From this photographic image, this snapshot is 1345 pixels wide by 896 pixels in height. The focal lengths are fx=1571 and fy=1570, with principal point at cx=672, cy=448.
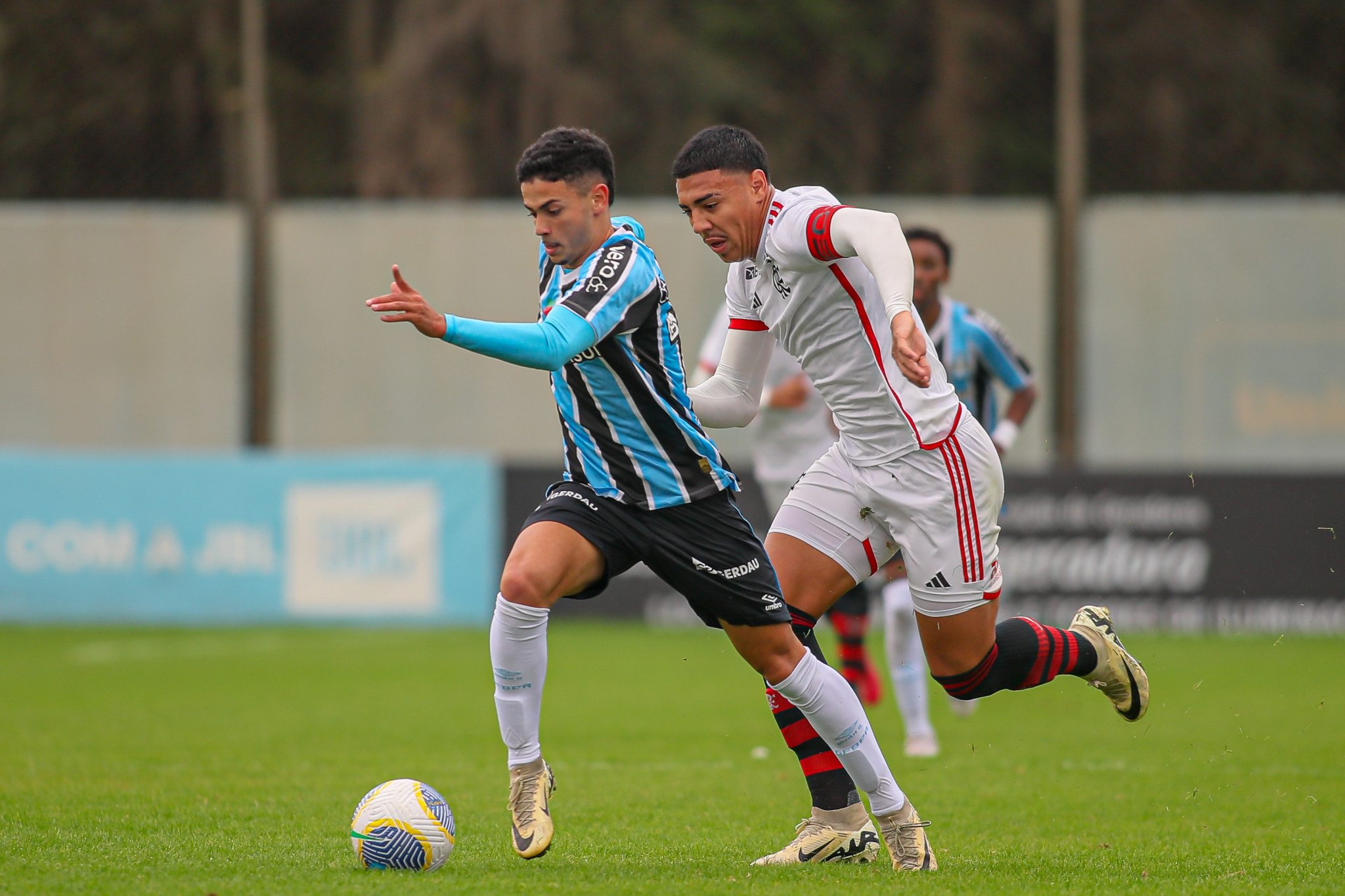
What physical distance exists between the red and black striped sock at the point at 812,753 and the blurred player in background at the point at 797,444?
3232mm

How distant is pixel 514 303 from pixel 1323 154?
11.0m

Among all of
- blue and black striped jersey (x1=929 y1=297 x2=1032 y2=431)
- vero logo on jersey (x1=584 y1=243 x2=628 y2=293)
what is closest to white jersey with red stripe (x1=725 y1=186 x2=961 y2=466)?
vero logo on jersey (x1=584 y1=243 x2=628 y2=293)

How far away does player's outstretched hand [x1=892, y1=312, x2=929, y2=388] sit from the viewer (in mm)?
4352

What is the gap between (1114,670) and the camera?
543 centimetres

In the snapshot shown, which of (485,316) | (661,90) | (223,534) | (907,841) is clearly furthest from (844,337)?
(661,90)

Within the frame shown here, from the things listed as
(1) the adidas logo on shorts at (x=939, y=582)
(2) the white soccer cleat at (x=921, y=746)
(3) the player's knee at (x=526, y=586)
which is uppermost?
(3) the player's knee at (x=526, y=586)

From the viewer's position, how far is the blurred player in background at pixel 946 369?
7.64 m

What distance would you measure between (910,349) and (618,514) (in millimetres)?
1060

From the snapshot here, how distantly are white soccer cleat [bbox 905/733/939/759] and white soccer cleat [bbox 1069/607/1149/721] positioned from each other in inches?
81.5

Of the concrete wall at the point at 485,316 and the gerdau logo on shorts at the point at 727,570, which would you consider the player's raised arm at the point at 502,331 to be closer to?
the gerdau logo on shorts at the point at 727,570

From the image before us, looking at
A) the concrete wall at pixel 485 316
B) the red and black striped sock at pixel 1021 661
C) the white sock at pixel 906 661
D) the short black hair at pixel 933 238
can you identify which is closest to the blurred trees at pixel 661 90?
the concrete wall at pixel 485 316

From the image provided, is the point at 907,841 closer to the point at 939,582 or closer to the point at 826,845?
the point at 826,845

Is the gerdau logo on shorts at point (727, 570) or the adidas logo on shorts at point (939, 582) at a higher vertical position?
the gerdau logo on shorts at point (727, 570)

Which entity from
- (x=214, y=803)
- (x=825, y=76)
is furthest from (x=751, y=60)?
(x=214, y=803)
